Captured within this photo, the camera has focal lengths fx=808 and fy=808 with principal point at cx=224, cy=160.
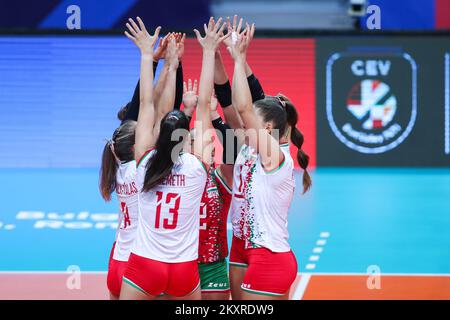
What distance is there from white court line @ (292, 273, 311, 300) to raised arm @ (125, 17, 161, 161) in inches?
112

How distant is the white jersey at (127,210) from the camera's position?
458 cm

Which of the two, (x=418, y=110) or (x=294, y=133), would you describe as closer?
(x=294, y=133)

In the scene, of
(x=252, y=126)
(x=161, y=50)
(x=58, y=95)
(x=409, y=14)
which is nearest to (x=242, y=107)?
(x=252, y=126)

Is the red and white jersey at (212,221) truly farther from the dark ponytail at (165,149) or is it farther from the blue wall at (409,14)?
the blue wall at (409,14)

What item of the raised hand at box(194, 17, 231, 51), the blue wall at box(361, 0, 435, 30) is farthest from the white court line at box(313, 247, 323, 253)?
the blue wall at box(361, 0, 435, 30)

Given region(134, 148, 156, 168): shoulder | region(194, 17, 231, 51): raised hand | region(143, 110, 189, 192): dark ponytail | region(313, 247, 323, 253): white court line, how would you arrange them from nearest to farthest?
1. region(143, 110, 189, 192): dark ponytail
2. region(134, 148, 156, 168): shoulder
3. region(194, 17, 231, 51): raised hand
4. region(313, 247, 323, 253): white court line

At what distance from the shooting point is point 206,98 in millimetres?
4422

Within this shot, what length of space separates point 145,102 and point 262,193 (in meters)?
0.81

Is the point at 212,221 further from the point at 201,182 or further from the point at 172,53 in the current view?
the point at 172,53

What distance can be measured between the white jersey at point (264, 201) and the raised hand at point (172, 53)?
698mm

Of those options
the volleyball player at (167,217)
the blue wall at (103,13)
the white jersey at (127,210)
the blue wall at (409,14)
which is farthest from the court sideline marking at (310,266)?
the blue wall at (103,13)

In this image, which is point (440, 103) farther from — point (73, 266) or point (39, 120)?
point (73, 266)

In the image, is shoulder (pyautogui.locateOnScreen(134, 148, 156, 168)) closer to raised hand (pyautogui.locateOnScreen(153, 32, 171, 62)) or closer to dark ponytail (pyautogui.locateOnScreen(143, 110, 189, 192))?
dark ponytail (pyautogui.locateOnScreen(143, 110, 189, 192))

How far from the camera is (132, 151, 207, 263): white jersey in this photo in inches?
165
